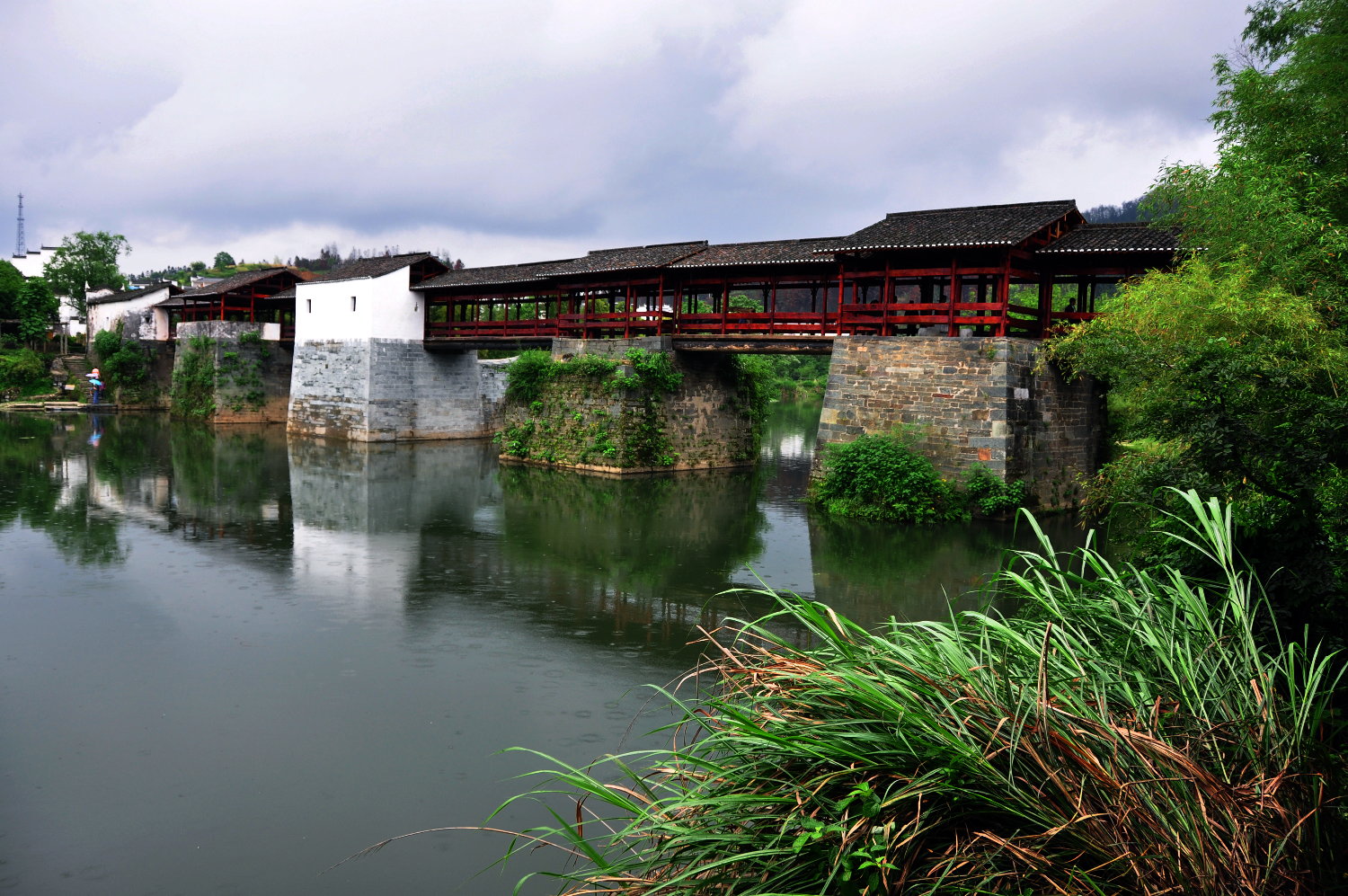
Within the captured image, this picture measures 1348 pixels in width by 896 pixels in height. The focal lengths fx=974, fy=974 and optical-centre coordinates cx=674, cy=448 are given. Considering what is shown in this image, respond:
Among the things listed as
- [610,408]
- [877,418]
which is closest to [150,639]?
[877,418]

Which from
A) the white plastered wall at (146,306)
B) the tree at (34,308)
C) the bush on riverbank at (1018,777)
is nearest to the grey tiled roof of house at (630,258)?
the bush on riverbank at (1018,777)

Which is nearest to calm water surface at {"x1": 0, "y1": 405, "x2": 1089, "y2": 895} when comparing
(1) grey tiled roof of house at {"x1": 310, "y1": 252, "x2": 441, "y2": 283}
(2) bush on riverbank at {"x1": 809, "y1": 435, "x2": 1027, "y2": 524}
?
(2) bush on riverbank at {"x1": 809, "y1": 435, "x2": 1027, "y2": 524}

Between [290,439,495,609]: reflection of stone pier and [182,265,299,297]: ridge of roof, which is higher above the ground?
[182,265,299,297]: ridge of roof

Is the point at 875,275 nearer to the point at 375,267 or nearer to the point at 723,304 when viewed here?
the point at 723,304

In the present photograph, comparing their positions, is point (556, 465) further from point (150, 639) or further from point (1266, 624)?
point (1266, 624)

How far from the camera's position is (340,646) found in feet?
27.0

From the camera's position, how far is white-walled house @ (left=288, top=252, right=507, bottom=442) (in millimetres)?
26438

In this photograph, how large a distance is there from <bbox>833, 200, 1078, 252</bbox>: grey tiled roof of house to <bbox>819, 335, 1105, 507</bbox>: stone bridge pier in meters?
1.49

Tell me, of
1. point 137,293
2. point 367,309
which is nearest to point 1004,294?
point 367,309

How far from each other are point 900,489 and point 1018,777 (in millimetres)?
12040

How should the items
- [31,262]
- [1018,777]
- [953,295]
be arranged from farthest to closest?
[31,262], [953,295], [1018,777]

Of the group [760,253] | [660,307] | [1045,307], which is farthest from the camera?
[660,307]

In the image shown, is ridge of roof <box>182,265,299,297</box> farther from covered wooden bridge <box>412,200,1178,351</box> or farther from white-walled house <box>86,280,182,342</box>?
covered wooden bridge <box>412,200,1178,351</box>

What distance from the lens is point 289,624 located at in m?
8.88
